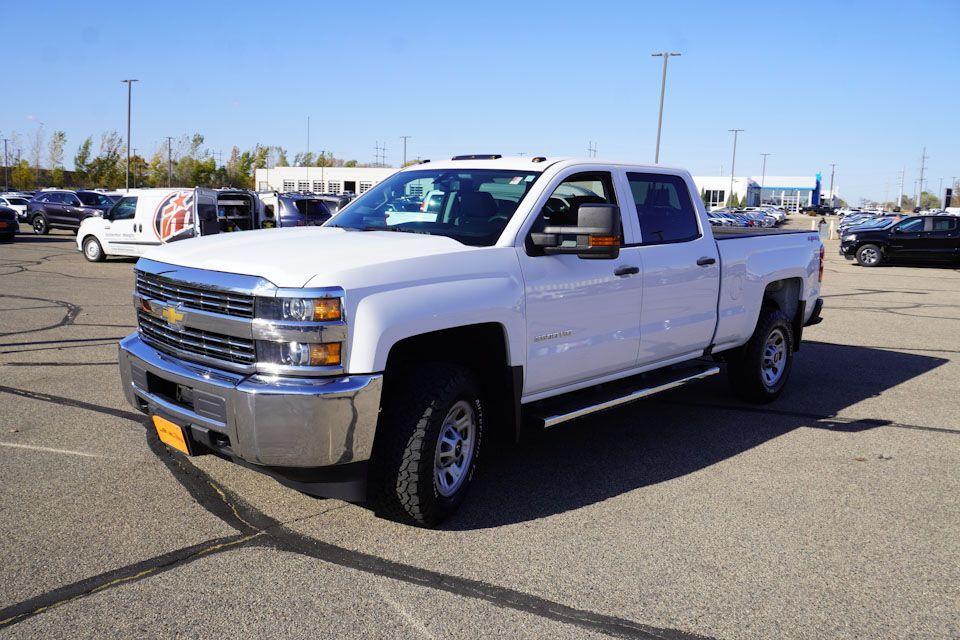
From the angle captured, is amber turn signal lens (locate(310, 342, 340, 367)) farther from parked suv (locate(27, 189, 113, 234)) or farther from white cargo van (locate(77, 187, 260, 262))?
parked suv (locate(27, 189, 113, 234))

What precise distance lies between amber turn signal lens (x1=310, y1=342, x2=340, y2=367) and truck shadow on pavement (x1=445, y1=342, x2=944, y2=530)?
4.13 feet

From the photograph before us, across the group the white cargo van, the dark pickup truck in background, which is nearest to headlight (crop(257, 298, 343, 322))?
the white cargo van

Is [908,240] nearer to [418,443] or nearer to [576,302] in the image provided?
[576,302]

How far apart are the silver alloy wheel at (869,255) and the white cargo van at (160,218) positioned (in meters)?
19.6

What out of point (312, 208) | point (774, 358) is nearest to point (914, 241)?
point (312, 208)

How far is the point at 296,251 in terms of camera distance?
4.39 meters

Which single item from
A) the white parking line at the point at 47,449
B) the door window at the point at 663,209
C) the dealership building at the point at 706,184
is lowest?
the white parking line at the point at 47,449

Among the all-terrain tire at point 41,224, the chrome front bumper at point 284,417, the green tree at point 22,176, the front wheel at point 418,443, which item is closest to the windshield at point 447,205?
the front wheel at point 418,443

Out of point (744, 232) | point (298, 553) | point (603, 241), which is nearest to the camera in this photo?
point (298, 553)

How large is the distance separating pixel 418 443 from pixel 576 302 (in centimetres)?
147

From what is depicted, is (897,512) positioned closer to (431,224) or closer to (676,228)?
(676,228)

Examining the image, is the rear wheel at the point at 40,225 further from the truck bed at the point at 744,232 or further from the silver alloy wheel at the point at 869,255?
the truck bed at the point at 744,232

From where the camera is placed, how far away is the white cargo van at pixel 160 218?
18281 millimetres

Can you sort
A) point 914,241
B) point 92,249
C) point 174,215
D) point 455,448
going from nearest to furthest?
point 455,448, point 174,215, point 92,249, point 914,241
